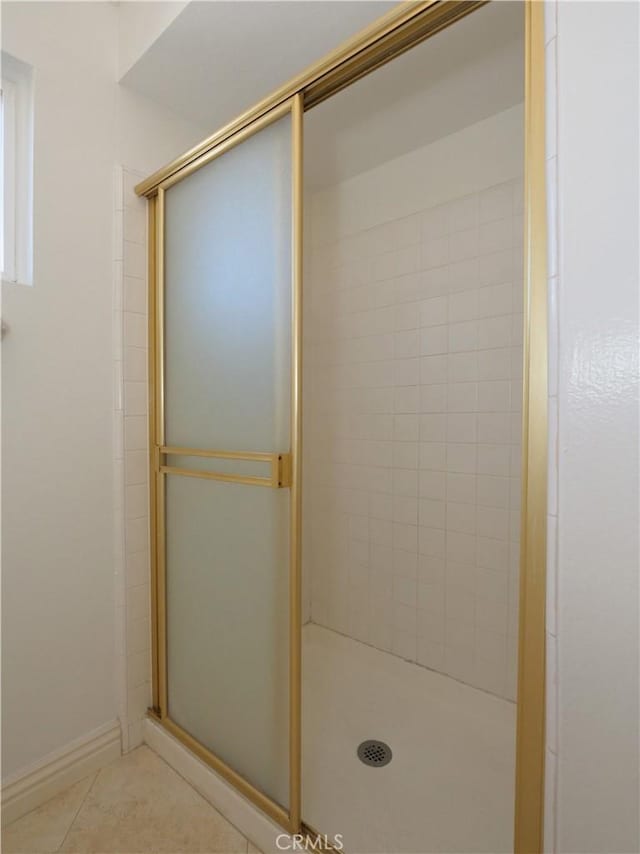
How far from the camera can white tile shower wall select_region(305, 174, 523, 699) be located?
1.77m

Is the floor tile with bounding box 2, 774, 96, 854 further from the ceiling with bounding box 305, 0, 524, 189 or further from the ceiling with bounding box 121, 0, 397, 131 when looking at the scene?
the ceiling with bounding box 305, 0, 524, 189

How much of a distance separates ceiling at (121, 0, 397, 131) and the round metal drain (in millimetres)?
2333

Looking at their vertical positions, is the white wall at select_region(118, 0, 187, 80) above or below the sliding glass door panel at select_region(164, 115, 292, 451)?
above

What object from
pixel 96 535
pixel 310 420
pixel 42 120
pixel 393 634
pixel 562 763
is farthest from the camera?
pixel 310 420

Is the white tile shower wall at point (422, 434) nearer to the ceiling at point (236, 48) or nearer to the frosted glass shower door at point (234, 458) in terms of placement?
the ceiling at point (236, 48)

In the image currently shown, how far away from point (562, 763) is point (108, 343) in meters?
1.63

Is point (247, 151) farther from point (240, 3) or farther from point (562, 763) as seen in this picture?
point (562, 763)

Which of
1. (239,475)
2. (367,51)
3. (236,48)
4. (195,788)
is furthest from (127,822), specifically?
(236,48)

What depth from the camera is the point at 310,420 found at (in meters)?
2.41

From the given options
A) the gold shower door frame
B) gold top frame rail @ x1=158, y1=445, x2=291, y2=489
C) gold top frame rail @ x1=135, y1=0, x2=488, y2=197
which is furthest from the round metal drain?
gold top frame rail @ x1=135, y1=0, x2=488, y2=197

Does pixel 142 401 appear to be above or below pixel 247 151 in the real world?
below

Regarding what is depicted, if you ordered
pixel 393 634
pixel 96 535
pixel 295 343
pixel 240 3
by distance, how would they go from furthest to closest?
1. pixel 393 634
2. pixel 96 535
3. pixel 240 3
4. pixel 295 343

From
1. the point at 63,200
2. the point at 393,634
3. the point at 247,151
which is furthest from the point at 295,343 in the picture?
the point at 393,634

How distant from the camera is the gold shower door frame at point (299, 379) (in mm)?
746
